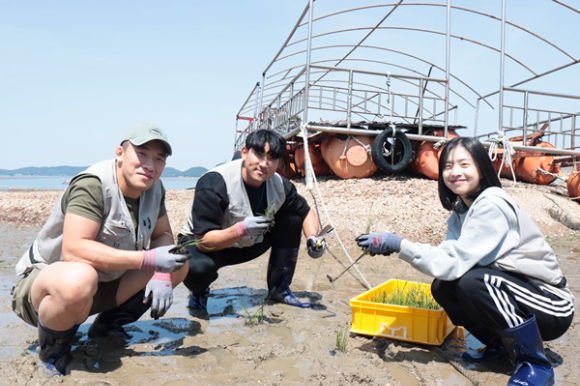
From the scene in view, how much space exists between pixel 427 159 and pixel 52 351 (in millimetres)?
7616

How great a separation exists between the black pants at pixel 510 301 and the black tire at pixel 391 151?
240 inches

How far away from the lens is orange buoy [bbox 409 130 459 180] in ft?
28.7

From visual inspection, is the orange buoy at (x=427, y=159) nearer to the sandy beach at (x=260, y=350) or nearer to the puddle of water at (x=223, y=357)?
the sandy beach at (x=260, y=350)

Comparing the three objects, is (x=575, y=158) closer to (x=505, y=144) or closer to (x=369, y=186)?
(x=505, y=144)

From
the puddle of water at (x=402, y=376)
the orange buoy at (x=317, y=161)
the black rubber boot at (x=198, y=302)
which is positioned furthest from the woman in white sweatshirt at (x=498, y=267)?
the orange buoy at (x=317, y=161)

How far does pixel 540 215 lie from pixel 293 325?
245 inches

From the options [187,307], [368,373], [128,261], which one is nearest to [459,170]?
[368,373]

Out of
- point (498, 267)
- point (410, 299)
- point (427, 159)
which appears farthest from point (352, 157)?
point (498, 267)

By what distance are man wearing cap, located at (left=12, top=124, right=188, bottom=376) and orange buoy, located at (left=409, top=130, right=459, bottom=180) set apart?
22.9ft

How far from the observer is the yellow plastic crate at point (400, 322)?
265 centimetres

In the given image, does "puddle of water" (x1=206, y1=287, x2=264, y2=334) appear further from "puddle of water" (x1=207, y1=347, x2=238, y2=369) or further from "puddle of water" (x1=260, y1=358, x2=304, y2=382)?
"puddle of water" (x1=260, y1=358, x2=304, y2=382)

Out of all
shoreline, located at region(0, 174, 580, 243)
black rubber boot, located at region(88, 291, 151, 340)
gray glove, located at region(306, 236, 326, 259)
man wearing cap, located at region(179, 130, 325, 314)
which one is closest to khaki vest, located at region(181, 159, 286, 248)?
man wearing cap, located at region(179, 130, 325, 314)

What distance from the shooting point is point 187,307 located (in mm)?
3479

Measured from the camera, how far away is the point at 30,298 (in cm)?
224
